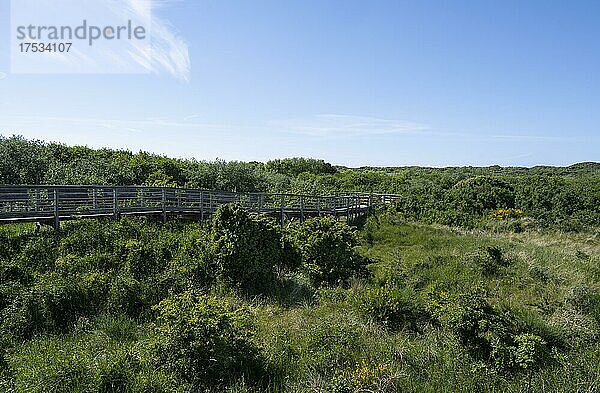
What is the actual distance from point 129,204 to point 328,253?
935 cm

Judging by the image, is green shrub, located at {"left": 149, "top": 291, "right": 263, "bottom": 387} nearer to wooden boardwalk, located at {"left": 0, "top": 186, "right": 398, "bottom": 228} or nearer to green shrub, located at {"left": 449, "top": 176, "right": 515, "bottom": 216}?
wooden boardwalk, located at {"left": 0, "top": 186, "right": 398, "bottom": 228}

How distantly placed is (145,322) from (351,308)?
14.6ft

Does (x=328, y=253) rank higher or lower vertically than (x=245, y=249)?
lower

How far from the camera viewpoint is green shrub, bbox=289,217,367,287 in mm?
12312

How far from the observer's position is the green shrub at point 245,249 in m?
11.0

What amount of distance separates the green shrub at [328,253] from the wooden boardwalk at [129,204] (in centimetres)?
314

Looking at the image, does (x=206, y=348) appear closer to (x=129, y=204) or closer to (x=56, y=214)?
(x=56, y=214)

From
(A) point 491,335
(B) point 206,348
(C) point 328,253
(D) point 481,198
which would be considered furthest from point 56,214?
(D) point 481,198

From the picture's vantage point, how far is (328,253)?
12.6m

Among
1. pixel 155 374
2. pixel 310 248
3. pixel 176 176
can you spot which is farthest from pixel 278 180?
pixel 155 374

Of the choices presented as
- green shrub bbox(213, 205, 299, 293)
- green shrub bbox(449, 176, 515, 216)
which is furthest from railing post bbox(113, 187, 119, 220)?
green shrub bbox(449, 176, 515, 216)

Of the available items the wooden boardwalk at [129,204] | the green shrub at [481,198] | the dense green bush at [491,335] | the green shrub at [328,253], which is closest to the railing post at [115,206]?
the wooden boardwalk at [129,204]

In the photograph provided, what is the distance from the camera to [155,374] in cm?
622

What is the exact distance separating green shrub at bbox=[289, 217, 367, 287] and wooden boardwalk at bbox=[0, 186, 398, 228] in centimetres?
314
